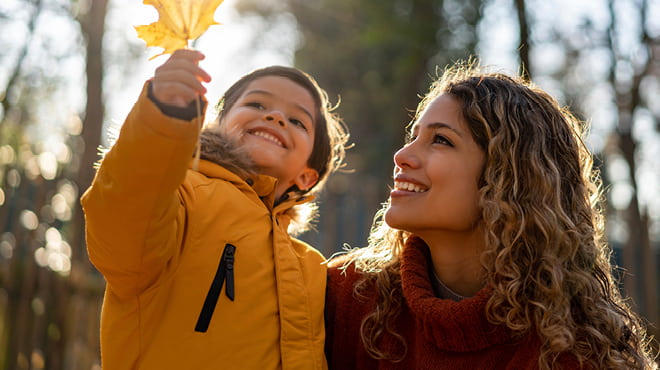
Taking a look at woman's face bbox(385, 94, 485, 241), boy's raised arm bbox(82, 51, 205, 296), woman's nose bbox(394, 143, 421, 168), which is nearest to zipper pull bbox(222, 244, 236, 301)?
boy's raised arm bbox(82, 51, 205, 296)

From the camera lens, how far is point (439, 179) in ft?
7.21

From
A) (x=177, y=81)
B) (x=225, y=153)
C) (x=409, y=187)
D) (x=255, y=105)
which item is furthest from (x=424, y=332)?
(x=177, y=81)

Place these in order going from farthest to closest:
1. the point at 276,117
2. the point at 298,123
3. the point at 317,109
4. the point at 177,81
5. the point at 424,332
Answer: the point at 317,109, the point at 298,123, the point at 276,117, the point at 424,332, the point at 177,81

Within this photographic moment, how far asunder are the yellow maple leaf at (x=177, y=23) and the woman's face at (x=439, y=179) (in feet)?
3.57

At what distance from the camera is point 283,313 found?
206 cm

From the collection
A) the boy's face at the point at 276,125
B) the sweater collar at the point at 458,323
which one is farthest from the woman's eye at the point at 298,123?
the sweater collar at the point at 458,323

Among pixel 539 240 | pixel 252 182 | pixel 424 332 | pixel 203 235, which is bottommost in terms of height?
pixel 424 332

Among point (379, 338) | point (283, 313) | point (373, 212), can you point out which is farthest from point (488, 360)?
point (373, 212)

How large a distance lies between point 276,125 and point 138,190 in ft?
3.77

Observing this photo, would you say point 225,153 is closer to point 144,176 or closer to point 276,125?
point 276,125

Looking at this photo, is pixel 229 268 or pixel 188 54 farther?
pixel 229 268

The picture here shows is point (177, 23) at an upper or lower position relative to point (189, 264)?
upper

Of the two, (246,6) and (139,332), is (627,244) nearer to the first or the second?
(139,332)

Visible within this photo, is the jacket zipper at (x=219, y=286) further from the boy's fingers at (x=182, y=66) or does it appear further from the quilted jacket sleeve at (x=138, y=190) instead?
the boy's fingers at (x=182, y=66)
